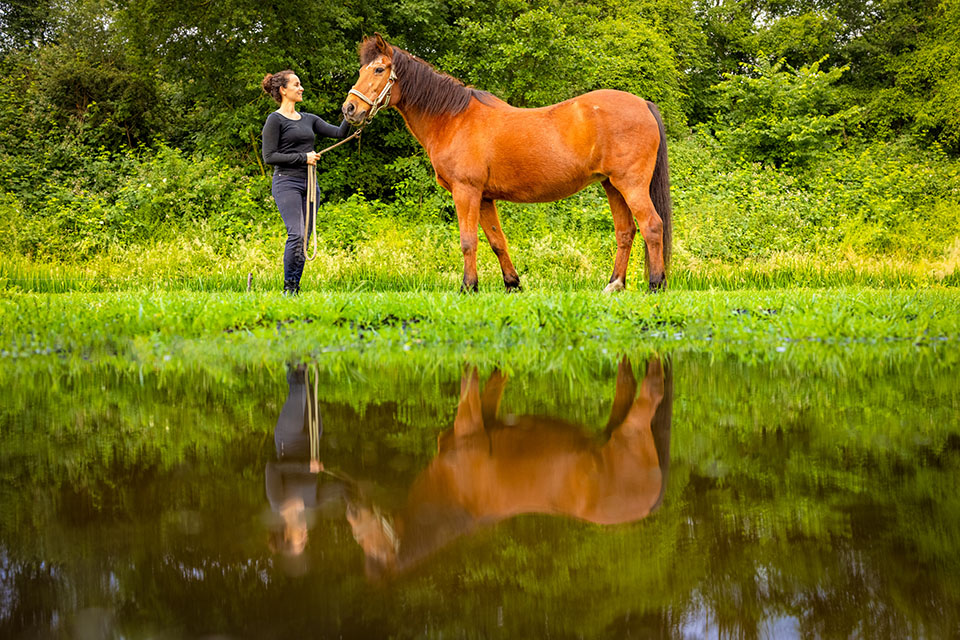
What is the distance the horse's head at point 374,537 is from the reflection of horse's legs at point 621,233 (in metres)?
6.07

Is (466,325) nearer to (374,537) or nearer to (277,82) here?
(374,537)

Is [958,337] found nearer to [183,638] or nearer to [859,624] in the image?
[859,624]

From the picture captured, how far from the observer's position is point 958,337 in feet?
16.1

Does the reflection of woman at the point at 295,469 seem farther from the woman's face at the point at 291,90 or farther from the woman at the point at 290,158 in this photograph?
the woman's face at the point at 291,90

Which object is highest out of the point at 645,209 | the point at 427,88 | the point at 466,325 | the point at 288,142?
the point at 427,88

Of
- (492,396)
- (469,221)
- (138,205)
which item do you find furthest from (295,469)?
(138,205)

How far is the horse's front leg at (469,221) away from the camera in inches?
291

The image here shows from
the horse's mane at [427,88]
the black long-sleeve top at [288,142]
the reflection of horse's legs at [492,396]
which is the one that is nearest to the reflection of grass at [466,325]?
the reflection of horse's legs at [492,396]

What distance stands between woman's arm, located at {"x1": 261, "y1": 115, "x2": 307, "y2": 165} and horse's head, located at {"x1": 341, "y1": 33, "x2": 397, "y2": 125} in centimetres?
64

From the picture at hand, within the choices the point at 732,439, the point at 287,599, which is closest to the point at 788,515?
the point at 732,439

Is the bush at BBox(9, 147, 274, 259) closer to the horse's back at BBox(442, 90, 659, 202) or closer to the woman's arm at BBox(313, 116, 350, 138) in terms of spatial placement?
the woman's arm at BBox(313, 116, 350, 138)

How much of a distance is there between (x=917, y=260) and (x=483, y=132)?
703 cm

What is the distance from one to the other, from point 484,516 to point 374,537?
27 centimetres

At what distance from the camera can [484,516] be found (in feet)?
5.75
